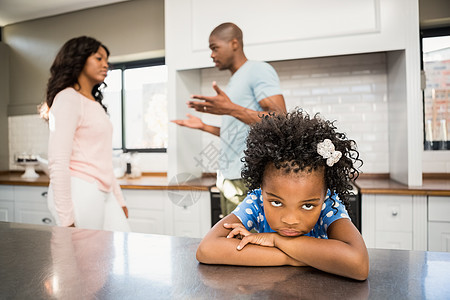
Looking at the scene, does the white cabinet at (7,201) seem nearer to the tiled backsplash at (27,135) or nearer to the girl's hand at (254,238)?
the tiled backsplash at (27,135)

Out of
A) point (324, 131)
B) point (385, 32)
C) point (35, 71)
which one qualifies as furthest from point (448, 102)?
point (35, 71)

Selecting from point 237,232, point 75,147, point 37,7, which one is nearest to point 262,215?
point 237,232

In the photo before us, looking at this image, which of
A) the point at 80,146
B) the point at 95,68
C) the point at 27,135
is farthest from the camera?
the point at 27,135

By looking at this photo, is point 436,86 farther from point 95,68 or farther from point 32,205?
point 32,205

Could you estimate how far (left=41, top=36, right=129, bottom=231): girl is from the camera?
1.31 metres

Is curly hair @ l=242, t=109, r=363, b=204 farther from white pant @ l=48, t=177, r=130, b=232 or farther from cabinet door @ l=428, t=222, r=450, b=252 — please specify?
cabinet door @ l=428, t=222, r=450, b=252

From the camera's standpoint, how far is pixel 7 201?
3.02 metres

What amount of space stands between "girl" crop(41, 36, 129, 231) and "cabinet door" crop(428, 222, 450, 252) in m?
1.86

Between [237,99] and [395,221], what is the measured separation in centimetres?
139

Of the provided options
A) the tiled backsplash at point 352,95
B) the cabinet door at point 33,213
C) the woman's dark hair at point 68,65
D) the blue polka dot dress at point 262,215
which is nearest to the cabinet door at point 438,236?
the tiled backsplash at point 352,95

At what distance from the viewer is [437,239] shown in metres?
1.99

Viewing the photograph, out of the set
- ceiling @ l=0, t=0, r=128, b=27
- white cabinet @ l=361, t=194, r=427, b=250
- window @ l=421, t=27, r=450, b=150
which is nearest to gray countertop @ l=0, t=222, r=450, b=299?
white cabinet @ l=361, t=194, r=427, b=250

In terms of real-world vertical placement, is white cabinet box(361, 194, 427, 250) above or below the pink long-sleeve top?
below

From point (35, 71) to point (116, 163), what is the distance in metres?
1.63
